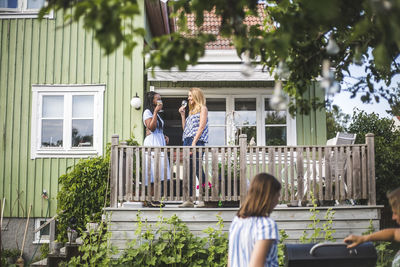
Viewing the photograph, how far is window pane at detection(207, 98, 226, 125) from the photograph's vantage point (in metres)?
9.98

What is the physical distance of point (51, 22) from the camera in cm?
982

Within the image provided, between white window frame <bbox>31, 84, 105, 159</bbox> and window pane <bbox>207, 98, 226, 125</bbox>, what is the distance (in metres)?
2.48

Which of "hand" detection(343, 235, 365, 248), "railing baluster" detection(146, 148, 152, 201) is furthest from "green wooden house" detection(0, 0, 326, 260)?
"hand" detection(343, 235, 365, 248)

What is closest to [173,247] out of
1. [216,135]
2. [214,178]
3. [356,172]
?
[214,178]

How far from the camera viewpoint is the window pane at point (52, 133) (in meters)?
9.55

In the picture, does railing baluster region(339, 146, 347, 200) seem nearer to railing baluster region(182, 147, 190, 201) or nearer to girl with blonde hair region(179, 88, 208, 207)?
girl with blonde hair region(179, 88, 208, 207)

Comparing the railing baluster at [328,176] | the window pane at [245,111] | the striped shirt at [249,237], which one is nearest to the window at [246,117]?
the window pane at [245,111]

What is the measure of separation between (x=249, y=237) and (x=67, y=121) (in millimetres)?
7546

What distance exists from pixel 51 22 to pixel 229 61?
4223 mm

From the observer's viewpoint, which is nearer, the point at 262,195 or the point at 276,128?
the point at 262,195

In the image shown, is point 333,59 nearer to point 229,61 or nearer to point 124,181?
point 124,181

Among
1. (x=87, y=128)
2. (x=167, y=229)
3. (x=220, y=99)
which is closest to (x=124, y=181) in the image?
(x=167, y=229)

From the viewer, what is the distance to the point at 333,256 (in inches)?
124

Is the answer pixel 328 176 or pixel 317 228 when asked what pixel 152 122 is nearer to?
pixel 328 176
